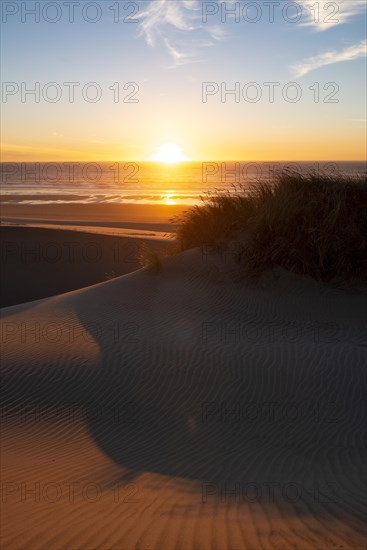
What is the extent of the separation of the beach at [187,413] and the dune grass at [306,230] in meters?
0.31

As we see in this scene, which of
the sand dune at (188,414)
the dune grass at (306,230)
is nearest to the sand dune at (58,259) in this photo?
the dune grass at (306,230)

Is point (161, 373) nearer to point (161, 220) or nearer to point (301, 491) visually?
point (301, 491)

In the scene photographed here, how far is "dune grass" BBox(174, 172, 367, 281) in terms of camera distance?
33.8ft

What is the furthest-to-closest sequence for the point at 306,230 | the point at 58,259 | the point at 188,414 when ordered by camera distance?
the point at 58,259 < the point at 306,230 < the point at 188,414

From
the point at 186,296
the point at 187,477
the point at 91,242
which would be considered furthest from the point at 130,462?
the point at 91,242

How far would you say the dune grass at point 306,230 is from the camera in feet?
33.8

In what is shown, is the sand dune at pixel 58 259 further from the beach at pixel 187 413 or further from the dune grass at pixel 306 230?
the beach at pixel 187 413

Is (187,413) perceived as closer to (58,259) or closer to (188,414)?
(188,414)

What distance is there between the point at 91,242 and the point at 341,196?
10.4m

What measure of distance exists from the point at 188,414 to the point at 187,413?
26 millimetres

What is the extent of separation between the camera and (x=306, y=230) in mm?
10453

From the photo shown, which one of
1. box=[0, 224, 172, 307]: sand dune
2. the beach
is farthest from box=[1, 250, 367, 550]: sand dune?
box=[0, 224, 172, 307]: sand dune

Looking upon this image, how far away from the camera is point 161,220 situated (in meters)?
27.4

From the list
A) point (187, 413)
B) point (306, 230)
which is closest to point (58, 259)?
point (306, 230)
